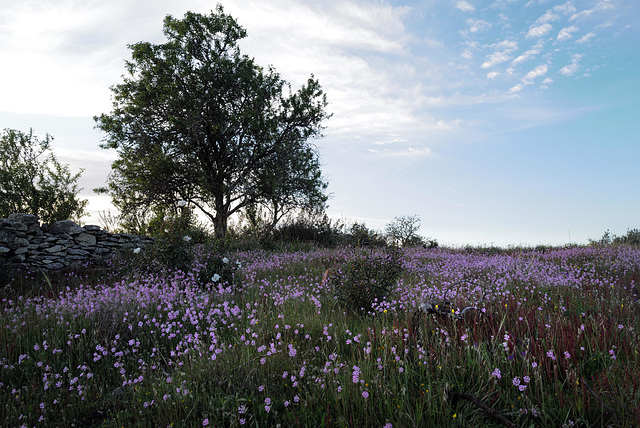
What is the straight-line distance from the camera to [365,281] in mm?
5086

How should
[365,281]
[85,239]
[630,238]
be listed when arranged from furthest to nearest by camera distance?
[630,238] → [85,239] → [365,281]

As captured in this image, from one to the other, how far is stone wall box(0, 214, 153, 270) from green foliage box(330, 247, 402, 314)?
739 centimetres

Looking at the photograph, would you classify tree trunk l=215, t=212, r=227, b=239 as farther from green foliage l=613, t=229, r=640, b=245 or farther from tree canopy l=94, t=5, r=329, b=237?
green foliage l=613, t=229, r=640, b=245

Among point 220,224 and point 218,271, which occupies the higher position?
point 220,224

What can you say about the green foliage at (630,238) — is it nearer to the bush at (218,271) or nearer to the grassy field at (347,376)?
the grassy field at (347,376)

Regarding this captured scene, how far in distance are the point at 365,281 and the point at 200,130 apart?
1552cm

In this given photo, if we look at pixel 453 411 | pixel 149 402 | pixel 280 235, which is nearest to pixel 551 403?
pixel 453 411

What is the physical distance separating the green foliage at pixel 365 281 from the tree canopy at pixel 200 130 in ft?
44.3

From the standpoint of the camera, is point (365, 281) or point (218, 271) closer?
point (365, 281)

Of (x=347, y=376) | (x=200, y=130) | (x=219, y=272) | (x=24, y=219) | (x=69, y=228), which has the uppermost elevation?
(x=200, y=130)

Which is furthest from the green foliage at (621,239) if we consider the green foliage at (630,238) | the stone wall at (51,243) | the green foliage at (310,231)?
the stone wall at (51,243)

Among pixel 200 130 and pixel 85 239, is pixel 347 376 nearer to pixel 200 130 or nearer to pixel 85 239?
pixel 85 239

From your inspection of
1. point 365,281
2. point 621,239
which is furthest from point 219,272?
point 621,239

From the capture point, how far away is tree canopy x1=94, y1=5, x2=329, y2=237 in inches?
714
